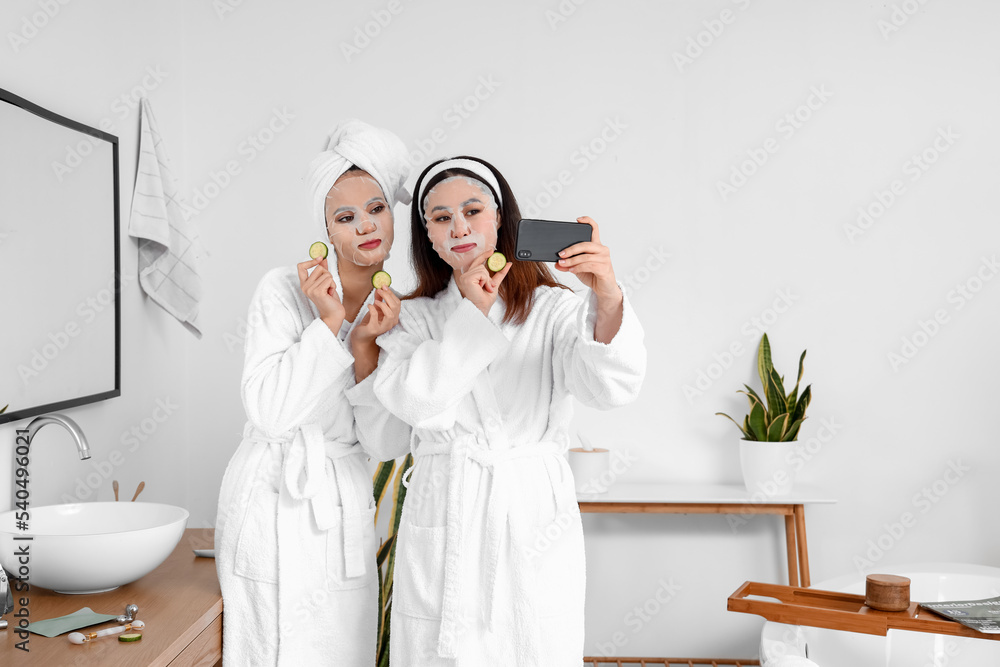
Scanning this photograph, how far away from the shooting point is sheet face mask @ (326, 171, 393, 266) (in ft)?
4.86

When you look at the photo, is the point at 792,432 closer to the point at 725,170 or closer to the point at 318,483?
the point at 725,170

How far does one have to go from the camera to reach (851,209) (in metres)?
2.61

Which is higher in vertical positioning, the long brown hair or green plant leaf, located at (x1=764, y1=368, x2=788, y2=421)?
the long brown hair

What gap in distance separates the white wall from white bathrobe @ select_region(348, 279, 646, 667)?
4.11 ft

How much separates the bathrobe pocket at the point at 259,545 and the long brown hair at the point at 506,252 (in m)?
0.52

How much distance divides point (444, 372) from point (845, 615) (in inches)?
30.5

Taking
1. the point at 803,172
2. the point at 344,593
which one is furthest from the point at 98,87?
the point at 803,172

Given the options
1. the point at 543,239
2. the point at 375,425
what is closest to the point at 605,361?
the point at 543,239

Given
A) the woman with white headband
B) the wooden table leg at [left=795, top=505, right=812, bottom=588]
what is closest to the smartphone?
the woman with white headband

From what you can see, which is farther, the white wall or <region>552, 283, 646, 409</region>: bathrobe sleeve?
the white wall

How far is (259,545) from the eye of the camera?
146cm

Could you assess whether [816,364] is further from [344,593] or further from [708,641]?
[344,593]

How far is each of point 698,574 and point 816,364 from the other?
31.0 inches

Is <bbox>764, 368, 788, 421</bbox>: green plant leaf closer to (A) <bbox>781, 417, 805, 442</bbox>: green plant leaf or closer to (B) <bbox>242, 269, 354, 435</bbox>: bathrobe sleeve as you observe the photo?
(A) <bbox>781, 417, 805, 442</bbox>: green plant leaf
